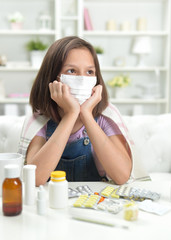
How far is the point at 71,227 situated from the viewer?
78 centimetres

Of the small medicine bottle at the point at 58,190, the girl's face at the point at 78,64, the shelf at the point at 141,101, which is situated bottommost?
the shelf at the point at 141,101

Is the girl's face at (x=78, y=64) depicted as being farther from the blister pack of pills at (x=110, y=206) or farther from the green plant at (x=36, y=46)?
the green plant at (x=36, y=46)

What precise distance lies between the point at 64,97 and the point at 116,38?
119 inches

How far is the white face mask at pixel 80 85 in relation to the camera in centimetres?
133

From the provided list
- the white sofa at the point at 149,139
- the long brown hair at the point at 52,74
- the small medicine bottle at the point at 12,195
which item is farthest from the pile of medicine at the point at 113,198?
the white sofa at the point at 149,139

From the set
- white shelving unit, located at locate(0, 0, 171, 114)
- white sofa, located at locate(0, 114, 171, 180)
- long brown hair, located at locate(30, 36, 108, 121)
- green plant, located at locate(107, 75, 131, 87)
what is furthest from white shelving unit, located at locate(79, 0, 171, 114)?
long brown hair, located at locate(30, 36, 108, 121)

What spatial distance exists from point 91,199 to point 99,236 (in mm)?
209

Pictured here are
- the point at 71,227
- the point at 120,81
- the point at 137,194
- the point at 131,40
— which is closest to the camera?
the point at 71,227

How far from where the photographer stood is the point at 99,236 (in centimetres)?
73

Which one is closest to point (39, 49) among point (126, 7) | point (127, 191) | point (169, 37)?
point (126, 7)

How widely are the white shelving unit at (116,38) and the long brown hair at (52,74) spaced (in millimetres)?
2460

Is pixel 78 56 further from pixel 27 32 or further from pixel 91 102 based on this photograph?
pixel 27 32

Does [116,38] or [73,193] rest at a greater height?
[116,38]

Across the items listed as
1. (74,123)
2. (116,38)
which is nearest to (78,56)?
(74,123)
